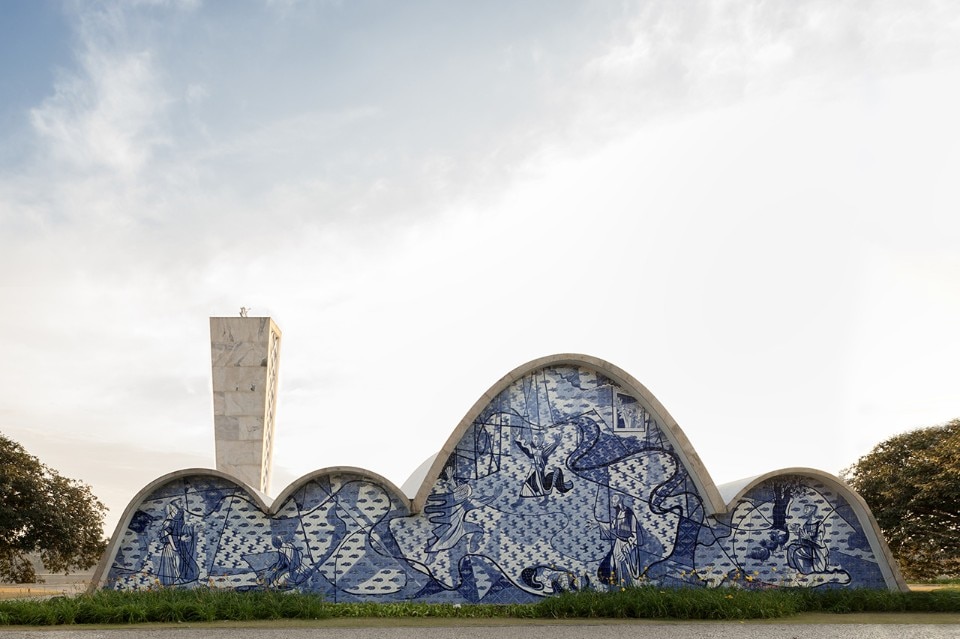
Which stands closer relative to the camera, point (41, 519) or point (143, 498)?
point (143, 498)

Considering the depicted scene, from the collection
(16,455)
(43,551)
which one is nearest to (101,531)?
(43,551)

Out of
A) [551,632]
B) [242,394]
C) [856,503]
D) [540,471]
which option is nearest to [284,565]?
[540,471]

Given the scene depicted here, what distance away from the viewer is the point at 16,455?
19.9 meters

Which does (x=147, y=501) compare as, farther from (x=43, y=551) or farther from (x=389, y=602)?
(x=43, y=551)

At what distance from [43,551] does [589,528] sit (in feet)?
50.2

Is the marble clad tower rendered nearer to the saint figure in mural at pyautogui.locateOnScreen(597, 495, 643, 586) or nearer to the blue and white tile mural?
the blue and white tile mural

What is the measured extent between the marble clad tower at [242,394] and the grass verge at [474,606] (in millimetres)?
4486

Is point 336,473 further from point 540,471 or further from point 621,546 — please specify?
point 621,546

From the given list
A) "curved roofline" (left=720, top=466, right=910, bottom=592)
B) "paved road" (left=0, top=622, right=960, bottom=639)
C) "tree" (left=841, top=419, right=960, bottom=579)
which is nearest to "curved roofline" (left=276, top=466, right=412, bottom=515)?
"paved road" (left=0, top=622, right=960, bottom=639)

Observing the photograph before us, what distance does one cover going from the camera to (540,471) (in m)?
13.9

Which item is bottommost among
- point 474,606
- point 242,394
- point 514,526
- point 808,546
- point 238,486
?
point 474,606

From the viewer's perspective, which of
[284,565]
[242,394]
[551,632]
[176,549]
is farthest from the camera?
[242,394]

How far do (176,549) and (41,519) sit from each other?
27.8 feet

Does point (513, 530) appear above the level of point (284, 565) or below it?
above
